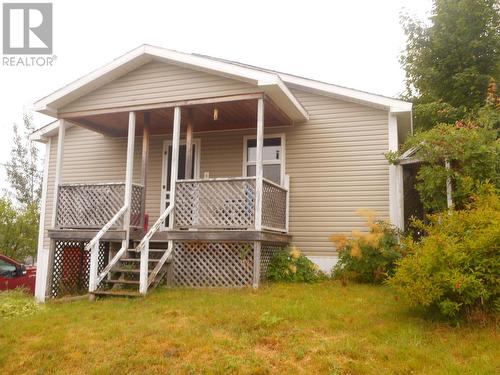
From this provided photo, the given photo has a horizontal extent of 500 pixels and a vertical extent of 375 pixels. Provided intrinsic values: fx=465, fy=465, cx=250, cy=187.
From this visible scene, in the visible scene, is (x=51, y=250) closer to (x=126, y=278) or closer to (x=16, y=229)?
(x=126, y=278)

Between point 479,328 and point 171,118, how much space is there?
7959mm

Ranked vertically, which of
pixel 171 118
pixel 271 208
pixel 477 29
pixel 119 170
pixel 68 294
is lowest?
pixel 68 294

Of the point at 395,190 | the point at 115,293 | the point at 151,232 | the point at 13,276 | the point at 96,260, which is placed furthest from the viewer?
the point at 13,276

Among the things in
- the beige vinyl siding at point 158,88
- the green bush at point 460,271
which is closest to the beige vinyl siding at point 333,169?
the beige vinyl siding at point 158,88

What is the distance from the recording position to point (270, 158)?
11344 millimetres

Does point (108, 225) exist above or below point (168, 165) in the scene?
below

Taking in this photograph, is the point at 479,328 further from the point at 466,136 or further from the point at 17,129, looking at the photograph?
the point at 17,129

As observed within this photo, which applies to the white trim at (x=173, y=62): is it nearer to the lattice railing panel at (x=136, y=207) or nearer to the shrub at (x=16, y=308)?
→ the lattice railing panel at (x=136, y=207)

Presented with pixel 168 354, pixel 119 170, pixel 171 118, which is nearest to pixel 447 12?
pixel 171 118

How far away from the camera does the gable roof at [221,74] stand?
8.94m

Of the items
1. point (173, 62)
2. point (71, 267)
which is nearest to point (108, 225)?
point (71, 267)

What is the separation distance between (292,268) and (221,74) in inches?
165

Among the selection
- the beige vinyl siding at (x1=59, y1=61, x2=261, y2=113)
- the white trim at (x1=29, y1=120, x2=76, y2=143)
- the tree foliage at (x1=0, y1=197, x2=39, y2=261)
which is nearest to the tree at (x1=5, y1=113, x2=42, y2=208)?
the tree foliage at (x1=0, y1=197, x2=39, y2=261)

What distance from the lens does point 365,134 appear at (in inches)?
416
